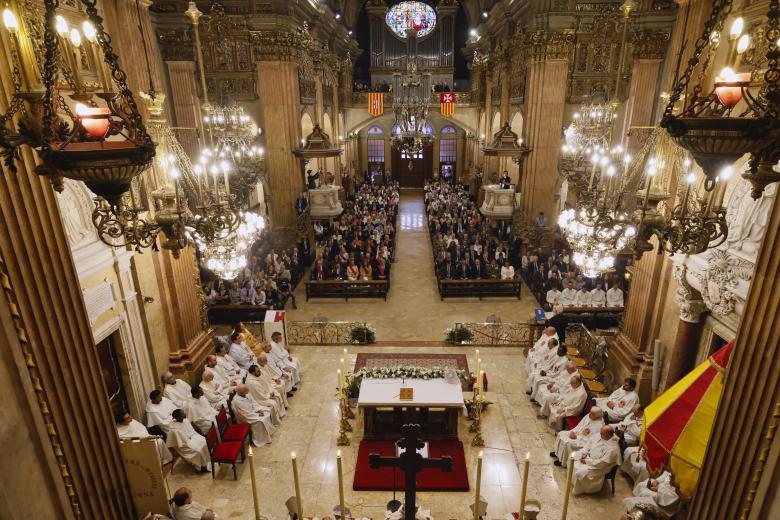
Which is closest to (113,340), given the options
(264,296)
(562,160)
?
(264,296)

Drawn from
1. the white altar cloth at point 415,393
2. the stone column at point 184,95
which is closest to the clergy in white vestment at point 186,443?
the white altar cloth at point 415,393

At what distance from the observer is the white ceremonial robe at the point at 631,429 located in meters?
7.09

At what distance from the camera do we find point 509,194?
18.0 meters

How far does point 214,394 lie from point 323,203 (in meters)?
10.7

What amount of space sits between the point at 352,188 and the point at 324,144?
13.5 meters

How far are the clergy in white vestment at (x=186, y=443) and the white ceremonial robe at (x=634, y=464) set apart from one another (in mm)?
6210

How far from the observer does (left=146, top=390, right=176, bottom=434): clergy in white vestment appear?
7355mm

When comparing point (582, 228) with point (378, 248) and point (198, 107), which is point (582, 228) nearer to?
point (378, 248)

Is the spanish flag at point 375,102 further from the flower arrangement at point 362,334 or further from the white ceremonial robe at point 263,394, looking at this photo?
the white ceremonial robe at point 263,394

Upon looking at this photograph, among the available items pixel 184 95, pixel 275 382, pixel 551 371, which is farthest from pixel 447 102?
pixel 275 382

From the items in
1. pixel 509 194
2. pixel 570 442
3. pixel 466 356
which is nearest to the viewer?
pixel 570 442

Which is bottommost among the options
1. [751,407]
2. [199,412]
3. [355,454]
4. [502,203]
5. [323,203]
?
[355,454]

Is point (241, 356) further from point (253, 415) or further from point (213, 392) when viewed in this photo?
point (253, 415)

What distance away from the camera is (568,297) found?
40.3ft
